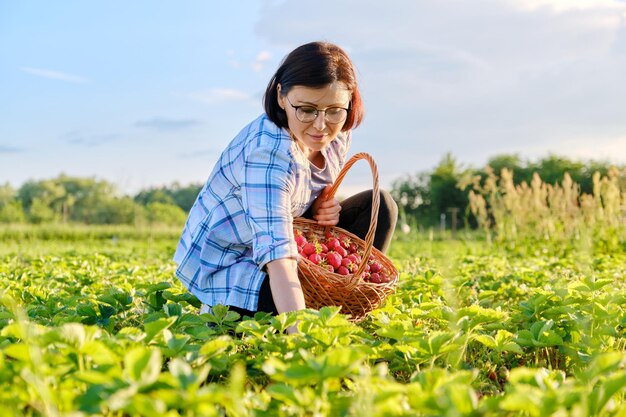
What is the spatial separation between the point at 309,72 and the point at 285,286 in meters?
0.81

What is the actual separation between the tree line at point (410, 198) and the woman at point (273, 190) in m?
8.77

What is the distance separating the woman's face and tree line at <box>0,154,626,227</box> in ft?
29.5

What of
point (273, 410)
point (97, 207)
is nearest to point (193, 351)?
point (273, 410)

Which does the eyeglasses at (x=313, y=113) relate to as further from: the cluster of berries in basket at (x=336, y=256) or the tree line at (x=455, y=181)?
the tree line at (x=455, y=181)

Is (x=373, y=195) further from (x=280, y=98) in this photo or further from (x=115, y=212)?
(x=115, y=212)

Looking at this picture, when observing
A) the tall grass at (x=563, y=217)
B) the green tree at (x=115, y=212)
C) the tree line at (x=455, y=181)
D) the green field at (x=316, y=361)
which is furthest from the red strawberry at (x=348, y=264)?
the green tree at (x=115, y=212)

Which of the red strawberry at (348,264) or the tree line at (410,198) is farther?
the tree line at (410,198)

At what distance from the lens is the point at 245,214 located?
103 inches

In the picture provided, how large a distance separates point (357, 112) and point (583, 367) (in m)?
1.38

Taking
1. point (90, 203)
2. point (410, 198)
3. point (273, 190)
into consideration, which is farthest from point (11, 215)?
point (273, 190)

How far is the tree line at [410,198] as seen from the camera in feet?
46.7

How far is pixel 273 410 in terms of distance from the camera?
1.36 m

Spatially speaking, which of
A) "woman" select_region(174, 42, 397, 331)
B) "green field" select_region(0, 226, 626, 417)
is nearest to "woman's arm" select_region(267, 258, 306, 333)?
"woman" select_region(174, 42, 397, 331)

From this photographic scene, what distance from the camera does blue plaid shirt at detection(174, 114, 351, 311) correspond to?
234cm
